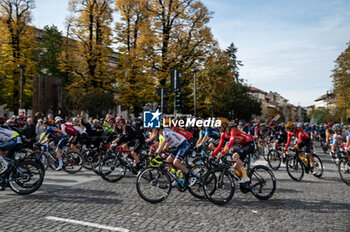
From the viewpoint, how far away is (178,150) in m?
6.82

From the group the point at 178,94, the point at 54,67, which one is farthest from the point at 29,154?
the point at 54,67

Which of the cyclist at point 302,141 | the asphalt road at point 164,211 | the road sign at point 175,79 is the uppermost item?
the road sign at point 175,79

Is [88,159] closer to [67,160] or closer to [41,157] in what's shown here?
[67,160]

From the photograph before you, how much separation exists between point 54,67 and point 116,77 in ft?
43.6

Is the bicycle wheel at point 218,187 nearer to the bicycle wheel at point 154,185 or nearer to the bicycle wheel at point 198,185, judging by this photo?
the bicycle wheel at point 198,185

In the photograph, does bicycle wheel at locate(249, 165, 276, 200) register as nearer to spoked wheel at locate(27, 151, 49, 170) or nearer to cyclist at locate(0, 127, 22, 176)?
cyclist at locate(0, 127, 22, 176)

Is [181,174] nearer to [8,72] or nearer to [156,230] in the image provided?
[156,230]

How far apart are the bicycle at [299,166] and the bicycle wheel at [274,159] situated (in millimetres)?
1789

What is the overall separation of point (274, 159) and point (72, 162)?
7413 millimetres

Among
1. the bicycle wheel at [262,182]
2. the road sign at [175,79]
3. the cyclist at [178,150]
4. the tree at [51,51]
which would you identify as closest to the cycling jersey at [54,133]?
the cyclist at [178,150]

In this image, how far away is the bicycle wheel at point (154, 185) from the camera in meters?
6.30

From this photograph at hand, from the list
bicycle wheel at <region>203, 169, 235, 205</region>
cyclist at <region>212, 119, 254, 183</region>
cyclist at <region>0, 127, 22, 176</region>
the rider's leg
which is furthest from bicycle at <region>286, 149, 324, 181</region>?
cyclist at <region>0, 127, 22, 176</region>

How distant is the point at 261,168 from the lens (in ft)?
22.1

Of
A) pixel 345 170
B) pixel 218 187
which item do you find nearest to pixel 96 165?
pixel 218 187
